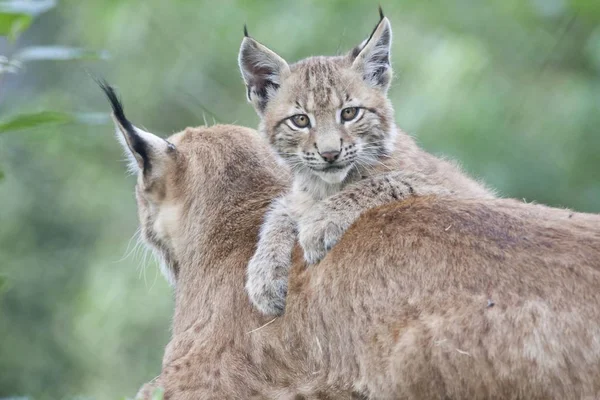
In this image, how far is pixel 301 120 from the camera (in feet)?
22.0

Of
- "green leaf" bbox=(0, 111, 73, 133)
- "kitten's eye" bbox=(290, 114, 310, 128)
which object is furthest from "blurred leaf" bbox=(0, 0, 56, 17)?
"kitten's eye" bbox=(290, 114, 310, 128)

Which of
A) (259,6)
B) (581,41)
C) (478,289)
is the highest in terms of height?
(259,6)

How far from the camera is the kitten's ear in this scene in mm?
6852

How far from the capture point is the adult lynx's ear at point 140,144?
20.6 ft

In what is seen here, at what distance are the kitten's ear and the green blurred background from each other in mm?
4056

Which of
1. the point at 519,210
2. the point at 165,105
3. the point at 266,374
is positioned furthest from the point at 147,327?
the point at 519,210

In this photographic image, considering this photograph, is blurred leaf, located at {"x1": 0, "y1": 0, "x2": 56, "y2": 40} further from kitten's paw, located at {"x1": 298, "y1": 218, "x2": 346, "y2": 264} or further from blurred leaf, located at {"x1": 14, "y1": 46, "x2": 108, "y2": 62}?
kitten's paw, located at {"x1": 298, "y1": 218, "x2": 346, "y2": 264}

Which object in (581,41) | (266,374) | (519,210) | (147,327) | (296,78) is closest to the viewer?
(519,210)

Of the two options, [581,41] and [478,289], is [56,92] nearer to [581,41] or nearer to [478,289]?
[581,41]

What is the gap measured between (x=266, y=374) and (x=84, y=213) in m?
8.76

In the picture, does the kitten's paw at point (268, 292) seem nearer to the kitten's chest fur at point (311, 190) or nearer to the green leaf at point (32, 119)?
the kitten's chest fur at point (311, 190)

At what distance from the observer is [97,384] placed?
40.9 ft

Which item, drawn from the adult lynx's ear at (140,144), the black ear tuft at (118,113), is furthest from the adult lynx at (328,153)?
the black ear tuft at (118,113)

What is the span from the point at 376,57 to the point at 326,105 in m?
0.49
